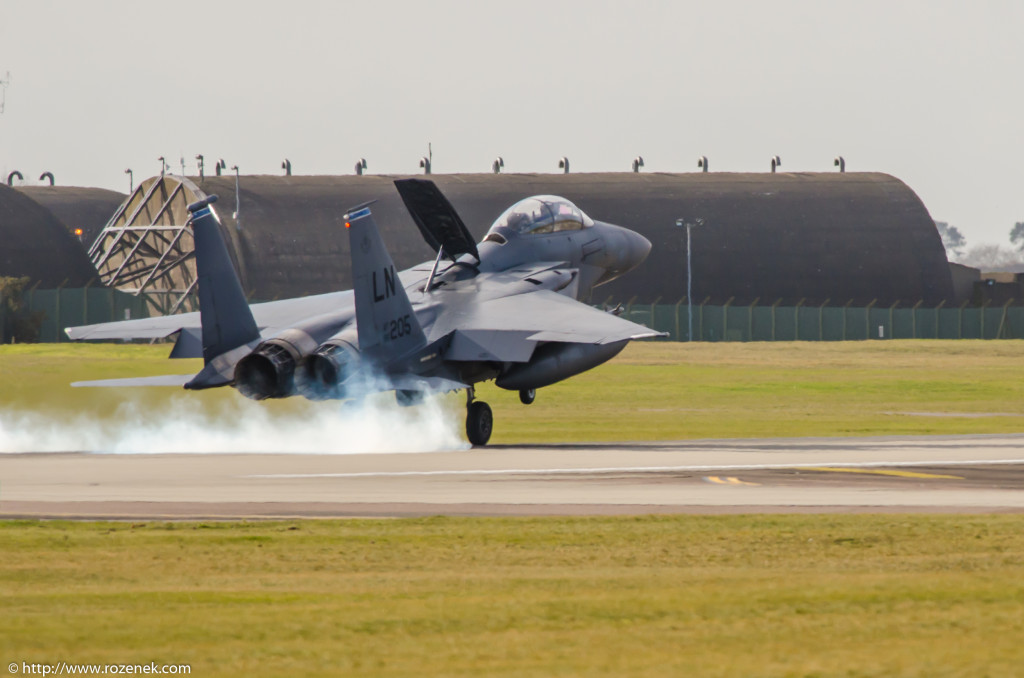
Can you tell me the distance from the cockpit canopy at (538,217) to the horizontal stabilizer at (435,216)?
1.52 metres

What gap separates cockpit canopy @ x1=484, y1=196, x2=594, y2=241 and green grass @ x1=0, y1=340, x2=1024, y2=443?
5385mm

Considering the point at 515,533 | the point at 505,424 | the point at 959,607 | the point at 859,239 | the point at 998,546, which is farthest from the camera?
the point at 859,239

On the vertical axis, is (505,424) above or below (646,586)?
below

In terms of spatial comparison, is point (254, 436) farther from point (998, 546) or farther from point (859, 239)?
point (859, 239)

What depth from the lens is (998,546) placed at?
637 inches

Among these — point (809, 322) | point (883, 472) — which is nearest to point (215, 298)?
point (883, 472)

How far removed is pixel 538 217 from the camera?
39.0 meters

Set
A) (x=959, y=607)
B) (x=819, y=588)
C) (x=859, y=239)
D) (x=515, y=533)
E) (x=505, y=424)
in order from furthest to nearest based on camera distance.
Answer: (x=859, y=239) → (x=505, y=424) → (x=515, y=533) → (x=819, y=588) → (x=959, y=607)

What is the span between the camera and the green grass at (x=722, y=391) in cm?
3638

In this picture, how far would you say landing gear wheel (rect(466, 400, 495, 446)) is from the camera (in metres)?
36.1

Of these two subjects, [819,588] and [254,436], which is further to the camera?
[254,436]

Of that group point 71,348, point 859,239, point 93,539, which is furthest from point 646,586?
point 859,239

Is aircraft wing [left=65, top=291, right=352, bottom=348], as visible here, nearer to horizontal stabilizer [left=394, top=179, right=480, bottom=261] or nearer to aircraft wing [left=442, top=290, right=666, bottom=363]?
horizontal stabilizer [left=394, top=179, right=480, bottom=261]

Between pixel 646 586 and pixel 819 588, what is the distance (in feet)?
4.65
